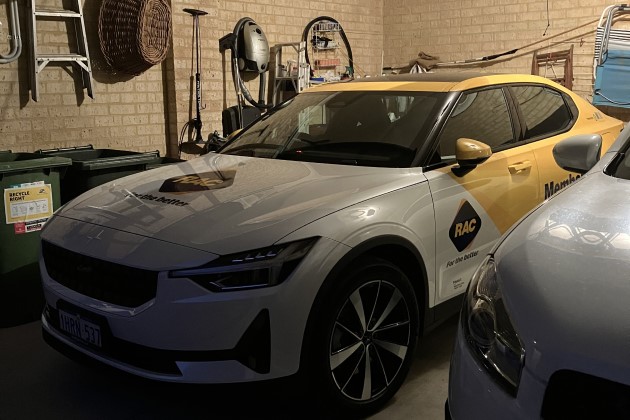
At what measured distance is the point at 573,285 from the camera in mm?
1397

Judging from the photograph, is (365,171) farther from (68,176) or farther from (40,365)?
(68,176)

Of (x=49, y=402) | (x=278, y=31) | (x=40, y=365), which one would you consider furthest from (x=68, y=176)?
(x=278, y=31)

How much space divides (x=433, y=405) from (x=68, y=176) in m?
2.58

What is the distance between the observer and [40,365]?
2.97 m

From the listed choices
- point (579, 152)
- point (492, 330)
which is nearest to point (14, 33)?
point (579, 152)

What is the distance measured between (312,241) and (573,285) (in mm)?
921

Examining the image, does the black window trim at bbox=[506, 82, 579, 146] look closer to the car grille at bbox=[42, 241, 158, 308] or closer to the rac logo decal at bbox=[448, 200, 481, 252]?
the rac logo decal at bbox=[448, 200, 481, 252]

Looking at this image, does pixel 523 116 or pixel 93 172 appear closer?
pixel 523 116

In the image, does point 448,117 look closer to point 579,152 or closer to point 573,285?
point 579,152

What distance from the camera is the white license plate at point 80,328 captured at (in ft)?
7.12

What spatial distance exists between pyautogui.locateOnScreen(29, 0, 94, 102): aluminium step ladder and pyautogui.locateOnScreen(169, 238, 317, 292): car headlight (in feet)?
12.6

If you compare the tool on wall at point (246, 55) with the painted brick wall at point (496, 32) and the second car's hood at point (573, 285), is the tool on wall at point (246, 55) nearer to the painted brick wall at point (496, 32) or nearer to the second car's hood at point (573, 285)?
the painted brick wall at point (496, 32)

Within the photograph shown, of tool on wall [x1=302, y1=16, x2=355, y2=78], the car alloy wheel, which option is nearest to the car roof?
the car alloy wheel

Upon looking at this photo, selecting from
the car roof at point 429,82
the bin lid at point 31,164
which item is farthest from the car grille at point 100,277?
the car roof at point 429,82
